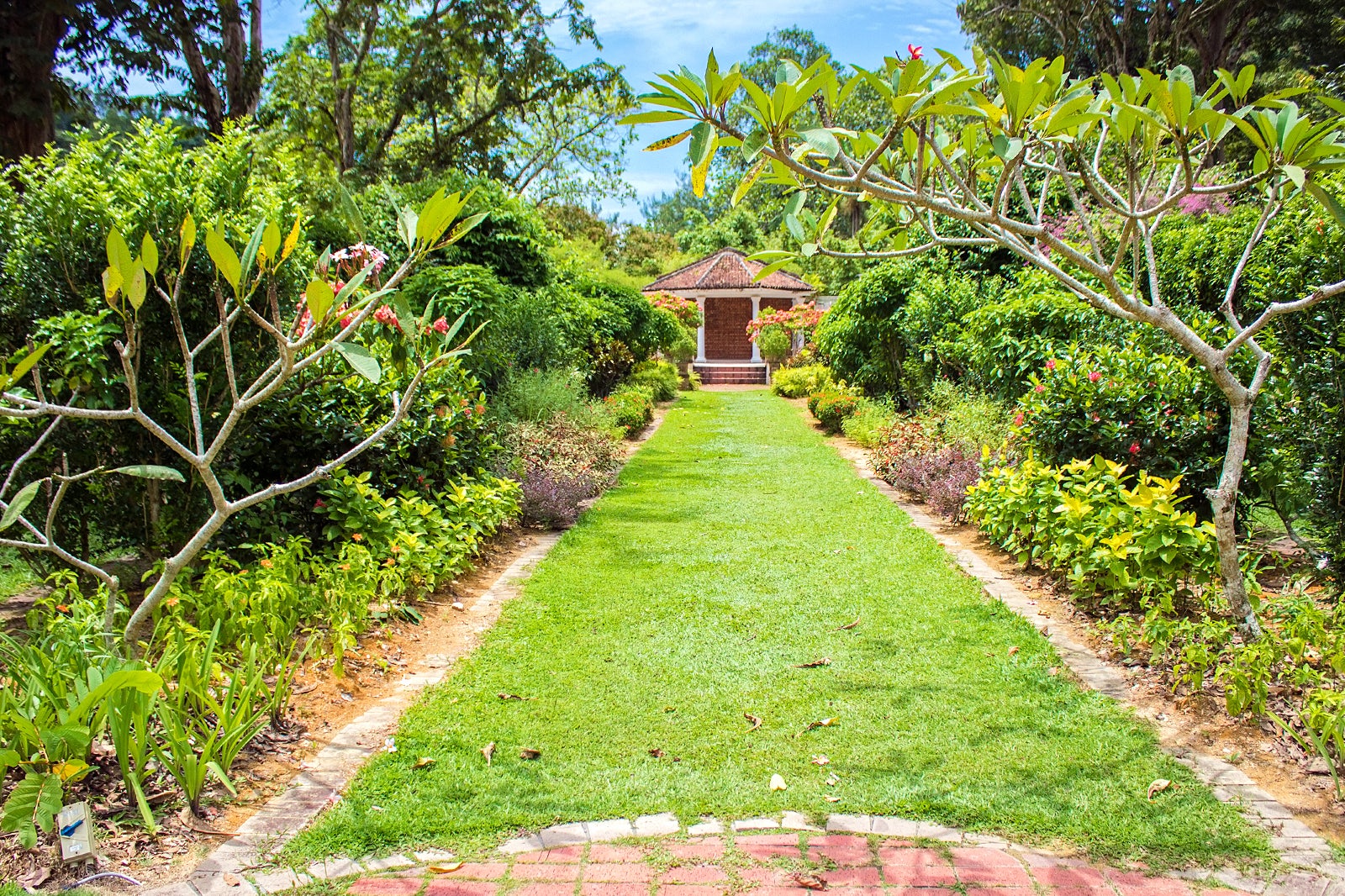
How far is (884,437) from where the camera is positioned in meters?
10.6

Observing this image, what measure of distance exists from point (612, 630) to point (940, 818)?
93.3 inches

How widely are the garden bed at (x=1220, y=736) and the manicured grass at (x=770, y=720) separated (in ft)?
0.65

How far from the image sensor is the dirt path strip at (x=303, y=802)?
2.60 metres

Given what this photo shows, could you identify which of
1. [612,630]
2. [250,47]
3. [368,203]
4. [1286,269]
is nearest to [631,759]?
[612,630]

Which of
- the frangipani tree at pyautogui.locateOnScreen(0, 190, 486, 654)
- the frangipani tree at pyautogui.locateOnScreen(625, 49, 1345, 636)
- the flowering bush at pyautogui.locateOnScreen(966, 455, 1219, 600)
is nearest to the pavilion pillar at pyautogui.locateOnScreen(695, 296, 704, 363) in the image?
the flowering bush at pyautogui.locateOnScreen(966, 455, 1219, 600)

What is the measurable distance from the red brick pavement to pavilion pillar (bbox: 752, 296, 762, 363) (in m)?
26.3

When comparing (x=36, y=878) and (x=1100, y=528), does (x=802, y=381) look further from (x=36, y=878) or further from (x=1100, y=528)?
(x=36, y=878)

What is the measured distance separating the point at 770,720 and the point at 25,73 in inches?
335

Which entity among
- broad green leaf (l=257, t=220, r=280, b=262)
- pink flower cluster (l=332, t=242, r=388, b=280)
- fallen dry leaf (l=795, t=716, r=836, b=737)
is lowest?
fallen dry leaf (l=795, t=716, r=836, b=737)

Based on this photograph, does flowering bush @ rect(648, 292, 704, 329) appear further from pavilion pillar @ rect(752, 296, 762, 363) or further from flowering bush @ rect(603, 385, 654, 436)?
flowering bush @ rect(603, 385, 654, 436)

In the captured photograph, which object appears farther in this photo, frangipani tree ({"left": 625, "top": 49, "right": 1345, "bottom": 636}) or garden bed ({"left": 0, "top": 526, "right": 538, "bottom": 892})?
frangipani tree ({"left": 625, "top": 49, "right": 1345, "bottom": 636})

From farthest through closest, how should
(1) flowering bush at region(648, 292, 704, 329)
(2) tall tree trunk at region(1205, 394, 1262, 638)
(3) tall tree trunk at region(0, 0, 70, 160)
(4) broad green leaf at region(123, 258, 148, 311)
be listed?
(1) flowering bush at region(648, 292, 704, 329)
(3) tall tree trunk at region(0, 0, 70, 160)
(2) tall tree trunk at region(1205, 394, 1262, 638)
(4) broad green leaf at region(123, 258, 148, 311)

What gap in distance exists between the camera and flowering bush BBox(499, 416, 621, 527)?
7.79 m

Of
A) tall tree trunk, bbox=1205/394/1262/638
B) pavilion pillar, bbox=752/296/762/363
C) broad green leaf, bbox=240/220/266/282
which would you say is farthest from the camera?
pavilion pillar, bbox=752/296/762/363
